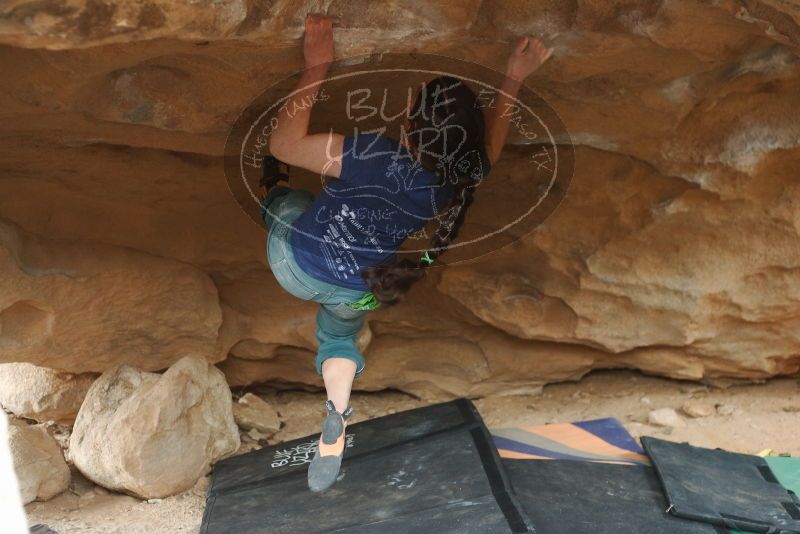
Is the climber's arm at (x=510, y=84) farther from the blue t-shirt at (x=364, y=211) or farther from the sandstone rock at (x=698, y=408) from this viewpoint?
the sandstone rock at (x=698, y=408)

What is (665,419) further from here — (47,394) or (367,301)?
(47,394)

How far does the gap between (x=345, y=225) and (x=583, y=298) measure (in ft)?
3.63

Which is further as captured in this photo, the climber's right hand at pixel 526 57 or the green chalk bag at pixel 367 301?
the green chalk bag at pixel 367 301

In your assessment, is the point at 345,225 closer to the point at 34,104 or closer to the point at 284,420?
the point at 34,104

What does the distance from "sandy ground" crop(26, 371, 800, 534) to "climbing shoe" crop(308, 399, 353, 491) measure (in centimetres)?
53

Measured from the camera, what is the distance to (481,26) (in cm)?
195

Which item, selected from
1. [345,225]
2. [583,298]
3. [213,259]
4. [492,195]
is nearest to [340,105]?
[345,225]

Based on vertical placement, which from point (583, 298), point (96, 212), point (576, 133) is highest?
point (576, 133)

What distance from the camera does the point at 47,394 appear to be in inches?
116

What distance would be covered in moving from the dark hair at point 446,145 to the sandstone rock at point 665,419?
1249 millimetres

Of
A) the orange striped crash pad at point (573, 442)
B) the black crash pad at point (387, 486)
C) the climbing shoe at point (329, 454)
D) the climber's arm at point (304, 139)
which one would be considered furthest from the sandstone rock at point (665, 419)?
the climber's arm at point (304, 139)

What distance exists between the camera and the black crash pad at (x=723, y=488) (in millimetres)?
2334

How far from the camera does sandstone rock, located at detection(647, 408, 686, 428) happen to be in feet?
9.76

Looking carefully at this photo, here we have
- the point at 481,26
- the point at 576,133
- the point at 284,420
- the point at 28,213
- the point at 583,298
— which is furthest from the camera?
the point at 284,420
